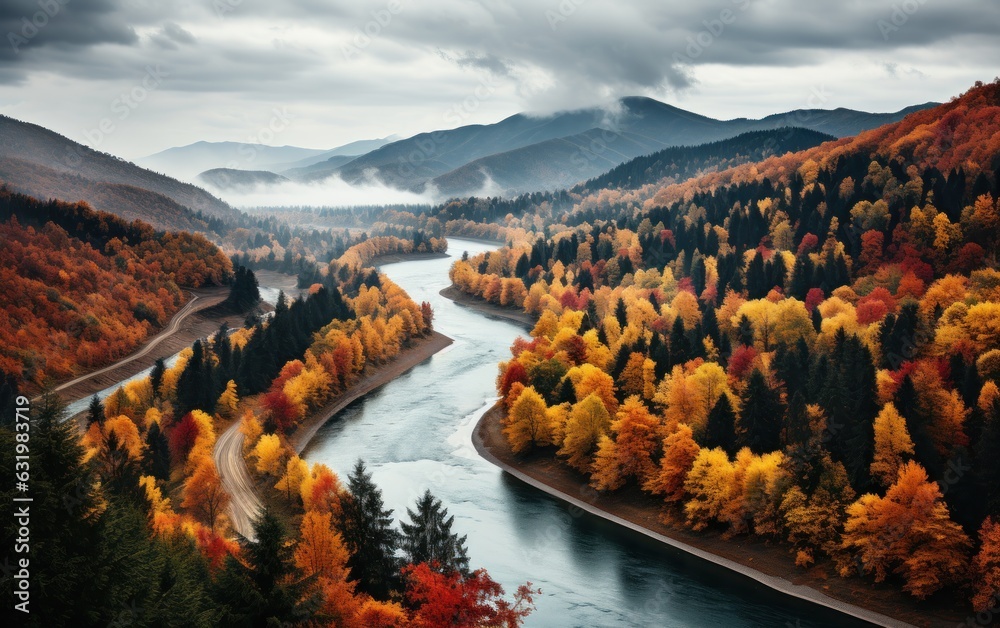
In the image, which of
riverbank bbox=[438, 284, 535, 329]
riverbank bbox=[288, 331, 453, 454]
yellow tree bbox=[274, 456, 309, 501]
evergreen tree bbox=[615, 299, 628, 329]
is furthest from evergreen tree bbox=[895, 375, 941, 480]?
riverbank bbox=[438, 284, 535, 329]

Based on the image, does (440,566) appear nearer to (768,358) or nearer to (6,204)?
(768,358)

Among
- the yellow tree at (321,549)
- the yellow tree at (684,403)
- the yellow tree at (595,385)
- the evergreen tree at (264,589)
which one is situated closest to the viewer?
the evergreen tree at (264,589)

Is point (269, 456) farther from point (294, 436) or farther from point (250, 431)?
point (294, 436)

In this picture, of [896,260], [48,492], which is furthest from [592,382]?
[48,492]

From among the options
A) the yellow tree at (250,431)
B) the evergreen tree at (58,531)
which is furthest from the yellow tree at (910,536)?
the yellow tree at (250,431)

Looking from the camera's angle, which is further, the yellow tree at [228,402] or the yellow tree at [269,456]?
the yellow tree at [228,402]

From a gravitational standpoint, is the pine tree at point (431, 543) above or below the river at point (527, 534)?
above

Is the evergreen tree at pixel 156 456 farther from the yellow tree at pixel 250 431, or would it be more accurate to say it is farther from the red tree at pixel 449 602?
the red tree at pixel 449 602
